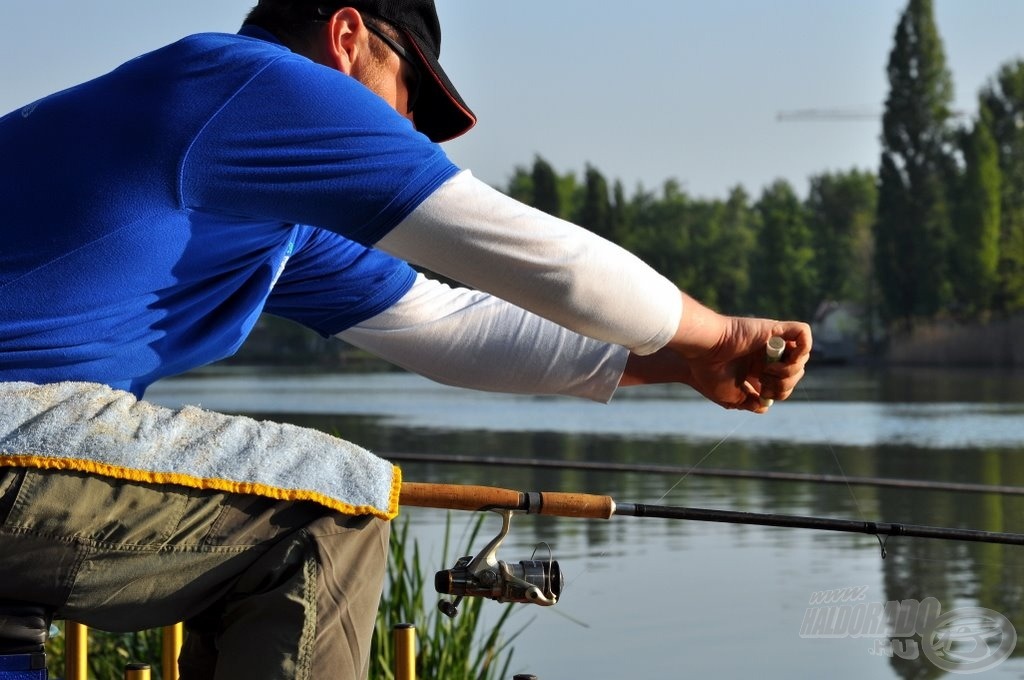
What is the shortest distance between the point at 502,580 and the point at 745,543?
8353 millimetres

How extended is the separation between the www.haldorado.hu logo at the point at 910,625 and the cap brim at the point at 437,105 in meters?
1.28

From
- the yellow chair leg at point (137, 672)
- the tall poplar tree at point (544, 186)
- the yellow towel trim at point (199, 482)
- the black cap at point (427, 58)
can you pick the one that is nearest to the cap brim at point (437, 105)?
the black cap at point (427, 58)

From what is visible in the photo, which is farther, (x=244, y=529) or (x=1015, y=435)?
(x=1015, y=435)

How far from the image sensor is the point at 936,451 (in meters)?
22.3

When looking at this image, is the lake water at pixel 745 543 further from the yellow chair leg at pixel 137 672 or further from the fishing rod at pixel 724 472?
the yellow chair leg at pixel 137 672

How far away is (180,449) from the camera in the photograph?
5.48ft

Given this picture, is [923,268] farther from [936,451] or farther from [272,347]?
[936,451]

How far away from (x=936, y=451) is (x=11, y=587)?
22011 mm

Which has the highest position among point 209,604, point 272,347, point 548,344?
point 272,347

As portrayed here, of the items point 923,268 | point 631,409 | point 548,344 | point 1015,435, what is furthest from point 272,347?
point 548,344

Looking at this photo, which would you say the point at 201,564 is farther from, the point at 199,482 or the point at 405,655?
the point at 405,655

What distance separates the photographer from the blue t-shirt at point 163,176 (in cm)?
165

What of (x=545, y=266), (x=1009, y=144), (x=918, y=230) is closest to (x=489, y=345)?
(x=545, y=266)

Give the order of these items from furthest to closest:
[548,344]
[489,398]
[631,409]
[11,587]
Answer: [489,398], [631,409], [548,344], [11,587]
